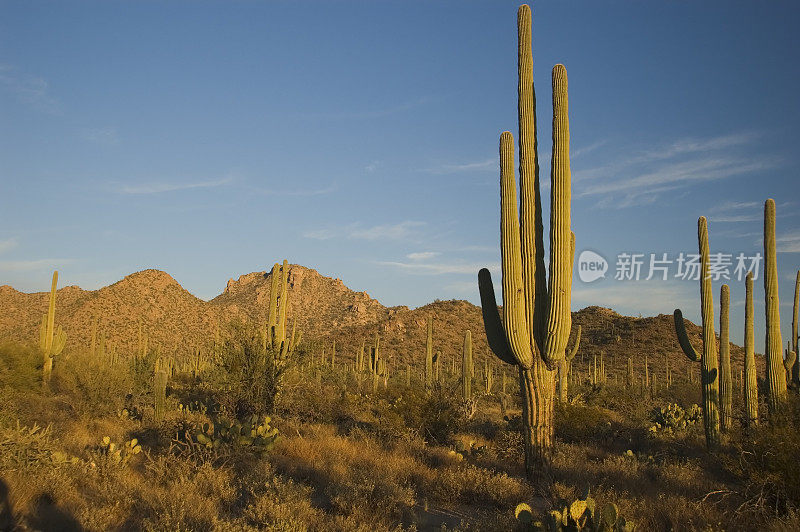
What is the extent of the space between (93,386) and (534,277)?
1275 centimetres

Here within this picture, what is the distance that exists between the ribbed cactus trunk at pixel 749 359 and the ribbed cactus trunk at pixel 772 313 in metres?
0.41

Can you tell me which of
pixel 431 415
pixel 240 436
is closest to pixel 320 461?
pixel 240 436

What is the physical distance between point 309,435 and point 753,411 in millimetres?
9993

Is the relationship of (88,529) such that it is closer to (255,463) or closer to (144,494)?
(144,494)

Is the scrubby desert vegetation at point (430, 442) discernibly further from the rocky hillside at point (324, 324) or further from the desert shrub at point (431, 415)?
the rocky hillside at point (324, 324)

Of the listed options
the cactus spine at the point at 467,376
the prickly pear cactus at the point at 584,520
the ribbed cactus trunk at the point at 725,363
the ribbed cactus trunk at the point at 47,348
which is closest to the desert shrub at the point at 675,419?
the ribbed cactus trunk at the point at 725,363

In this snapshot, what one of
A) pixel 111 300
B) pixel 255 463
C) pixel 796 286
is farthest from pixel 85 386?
pixel 111 300

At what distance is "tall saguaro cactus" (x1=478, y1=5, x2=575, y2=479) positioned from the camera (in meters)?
8.54

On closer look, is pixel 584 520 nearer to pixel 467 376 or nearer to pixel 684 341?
pixel 684 341

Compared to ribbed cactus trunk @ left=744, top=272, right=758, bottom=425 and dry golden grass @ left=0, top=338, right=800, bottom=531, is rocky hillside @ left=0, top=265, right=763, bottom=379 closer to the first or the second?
ribbed cactus trunk @ left=744, top=272, right=758, bottom=425

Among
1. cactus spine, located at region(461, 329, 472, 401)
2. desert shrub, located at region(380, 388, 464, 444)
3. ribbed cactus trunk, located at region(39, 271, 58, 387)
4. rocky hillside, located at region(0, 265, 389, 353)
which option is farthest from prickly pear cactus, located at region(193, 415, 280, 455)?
rocky hillside, located at region(0, 265, 389, 353)

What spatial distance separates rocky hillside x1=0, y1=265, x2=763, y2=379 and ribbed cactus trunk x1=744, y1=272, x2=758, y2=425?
87.6 ft

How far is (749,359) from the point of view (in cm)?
1410

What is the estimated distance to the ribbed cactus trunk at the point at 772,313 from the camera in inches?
498
